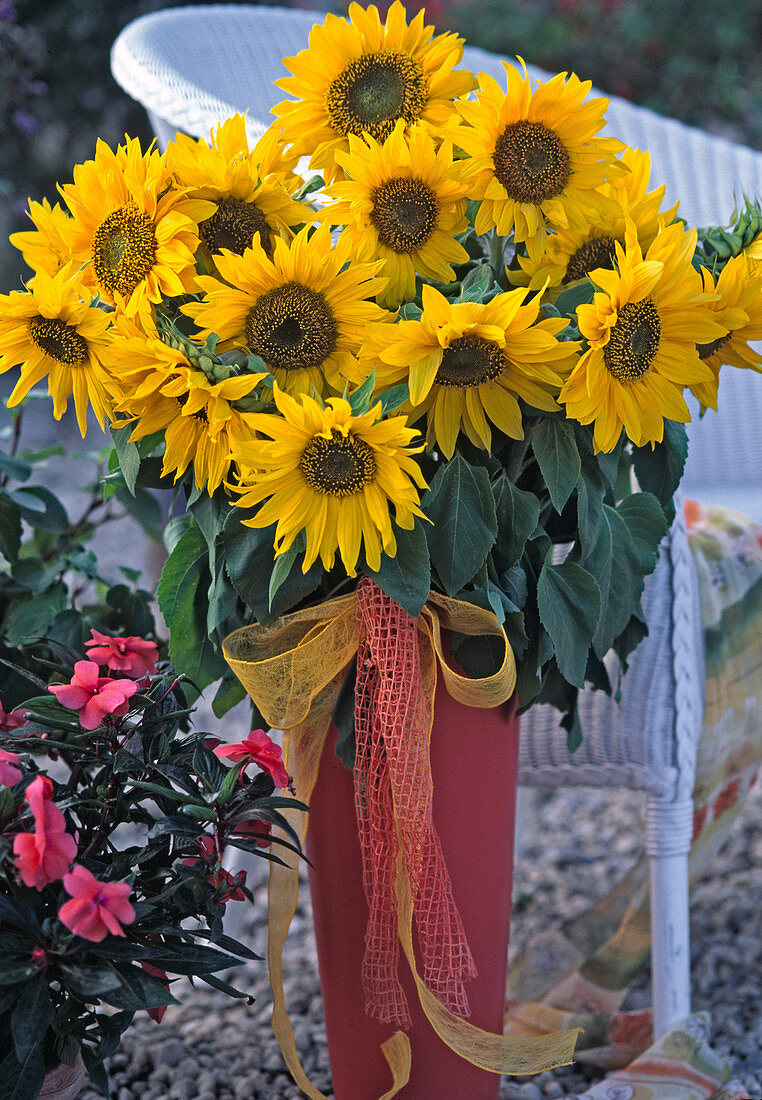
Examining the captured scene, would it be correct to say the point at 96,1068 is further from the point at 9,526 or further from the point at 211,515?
the point at 9,526

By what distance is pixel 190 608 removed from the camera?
2.75ft

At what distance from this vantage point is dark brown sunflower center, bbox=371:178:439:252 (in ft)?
2.27

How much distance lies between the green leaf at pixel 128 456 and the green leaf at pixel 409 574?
18 centimetres

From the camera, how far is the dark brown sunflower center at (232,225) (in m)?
0.73

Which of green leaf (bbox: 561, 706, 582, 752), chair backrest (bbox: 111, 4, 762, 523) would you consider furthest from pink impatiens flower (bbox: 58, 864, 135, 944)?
chair backrest (bbox: 111, 4, 762, 523)

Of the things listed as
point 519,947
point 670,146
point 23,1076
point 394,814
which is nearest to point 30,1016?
point 23,1076

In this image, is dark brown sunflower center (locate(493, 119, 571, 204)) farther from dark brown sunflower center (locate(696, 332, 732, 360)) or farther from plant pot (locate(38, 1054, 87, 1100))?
plant pot (locate(38, 1054, 87, 1100))

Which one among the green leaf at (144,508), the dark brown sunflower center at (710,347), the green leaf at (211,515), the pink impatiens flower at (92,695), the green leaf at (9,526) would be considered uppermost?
the dark brown sunflower center at (710,347)

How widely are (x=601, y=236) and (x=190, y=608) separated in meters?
0.40

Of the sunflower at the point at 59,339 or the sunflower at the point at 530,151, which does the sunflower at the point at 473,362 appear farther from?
the sunflower at the point at 59,339

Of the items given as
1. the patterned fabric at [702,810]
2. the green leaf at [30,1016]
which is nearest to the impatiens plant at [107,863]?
the green leaf at [30,1016]

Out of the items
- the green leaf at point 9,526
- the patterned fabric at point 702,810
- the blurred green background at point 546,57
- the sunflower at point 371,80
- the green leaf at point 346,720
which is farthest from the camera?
the blurred green background at point 546,57

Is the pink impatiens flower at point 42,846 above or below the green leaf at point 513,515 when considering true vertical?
below

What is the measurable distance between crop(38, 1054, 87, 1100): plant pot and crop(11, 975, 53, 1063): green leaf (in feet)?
0.34
